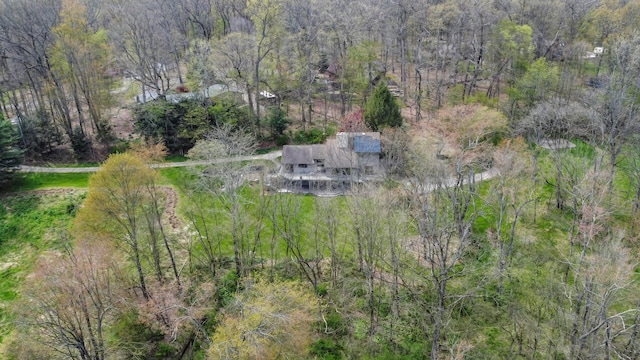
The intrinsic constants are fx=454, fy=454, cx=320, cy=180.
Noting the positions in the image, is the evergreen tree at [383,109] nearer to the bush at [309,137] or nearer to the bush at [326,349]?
the bush at [309,137]

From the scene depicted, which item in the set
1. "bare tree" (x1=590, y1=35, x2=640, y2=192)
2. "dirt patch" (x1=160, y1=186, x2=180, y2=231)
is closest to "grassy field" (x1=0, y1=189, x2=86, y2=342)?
"dirt patch" (x1=160, y1=186, x2=180, y2=231)

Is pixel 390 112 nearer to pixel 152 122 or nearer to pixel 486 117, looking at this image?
pixel 486 117

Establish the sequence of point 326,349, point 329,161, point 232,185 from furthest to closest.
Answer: point 329,161, point 232,185, point 326,349

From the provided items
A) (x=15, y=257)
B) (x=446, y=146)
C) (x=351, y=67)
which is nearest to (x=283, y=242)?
(x=446, y=146)

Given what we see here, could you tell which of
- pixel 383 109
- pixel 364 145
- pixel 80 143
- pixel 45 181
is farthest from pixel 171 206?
pixel 383 109

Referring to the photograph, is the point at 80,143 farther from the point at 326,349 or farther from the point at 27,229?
the point at 326,349
